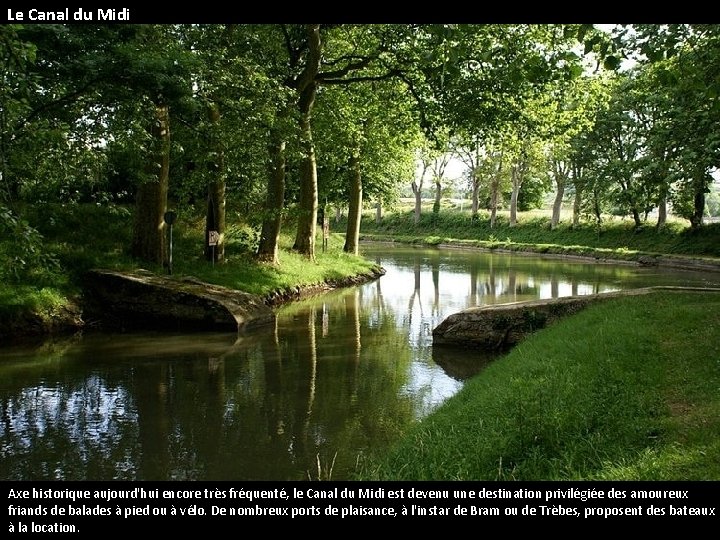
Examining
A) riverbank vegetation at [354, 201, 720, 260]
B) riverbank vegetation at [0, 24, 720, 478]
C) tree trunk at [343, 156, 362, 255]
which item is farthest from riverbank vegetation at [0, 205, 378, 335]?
riverbank vegetation at [354, 201, 720, 260]

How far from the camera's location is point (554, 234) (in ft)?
182

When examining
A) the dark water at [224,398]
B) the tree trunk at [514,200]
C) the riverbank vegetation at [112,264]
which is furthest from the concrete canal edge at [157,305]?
the tree trunk at [514,200]

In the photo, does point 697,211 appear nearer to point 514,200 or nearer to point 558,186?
point 558,186

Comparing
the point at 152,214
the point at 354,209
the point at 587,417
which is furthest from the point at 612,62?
the point at 354,209

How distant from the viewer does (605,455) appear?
579 cm

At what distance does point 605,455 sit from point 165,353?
9.15 m

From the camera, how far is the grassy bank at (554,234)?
42094 mm
